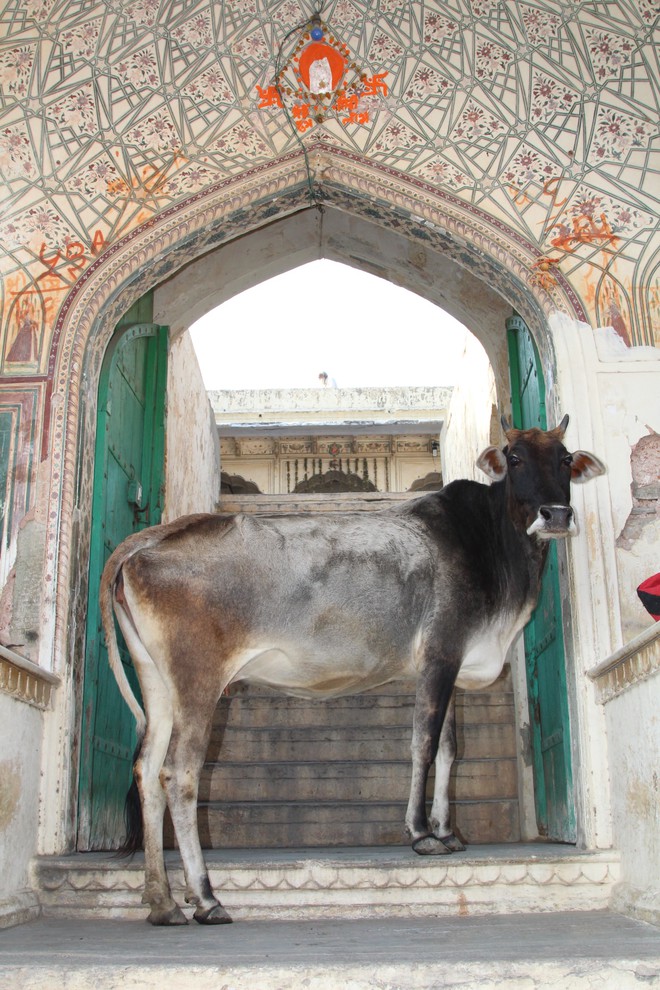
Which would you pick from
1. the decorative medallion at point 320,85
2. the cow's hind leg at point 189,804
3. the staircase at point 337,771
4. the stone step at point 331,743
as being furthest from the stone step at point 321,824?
the decorative medallion at point 320,85

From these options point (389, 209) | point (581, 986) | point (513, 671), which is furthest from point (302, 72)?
point (581, 986)

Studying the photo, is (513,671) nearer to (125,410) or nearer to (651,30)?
(125,410)

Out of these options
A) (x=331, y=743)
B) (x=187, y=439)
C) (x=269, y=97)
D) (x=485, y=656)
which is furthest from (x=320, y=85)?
(x=331, y=743)

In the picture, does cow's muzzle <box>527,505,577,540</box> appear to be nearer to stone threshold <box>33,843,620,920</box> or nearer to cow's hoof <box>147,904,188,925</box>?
stone threshold <box>33,843,620,920</box>

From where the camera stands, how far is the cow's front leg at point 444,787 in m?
5.03

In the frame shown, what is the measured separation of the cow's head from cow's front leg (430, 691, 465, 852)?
3.35 feet

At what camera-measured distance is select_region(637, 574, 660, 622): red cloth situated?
16.3 ft

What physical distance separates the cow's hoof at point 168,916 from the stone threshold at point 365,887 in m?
0.33

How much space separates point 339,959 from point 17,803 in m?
2.15

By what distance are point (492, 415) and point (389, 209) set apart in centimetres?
336

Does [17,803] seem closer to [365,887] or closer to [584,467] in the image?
[365,887]

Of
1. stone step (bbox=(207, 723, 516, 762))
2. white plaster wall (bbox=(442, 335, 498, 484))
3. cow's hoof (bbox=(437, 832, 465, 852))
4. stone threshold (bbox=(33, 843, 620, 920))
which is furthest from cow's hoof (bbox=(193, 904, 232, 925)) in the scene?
white plaster wall (bbox=(442, 335, 498, 484))

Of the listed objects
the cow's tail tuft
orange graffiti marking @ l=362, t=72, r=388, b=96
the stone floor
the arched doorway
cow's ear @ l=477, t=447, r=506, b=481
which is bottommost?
the stone floor

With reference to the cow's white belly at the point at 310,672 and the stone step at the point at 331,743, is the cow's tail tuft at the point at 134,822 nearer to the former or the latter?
the cow's white belly at the point at 310,672
